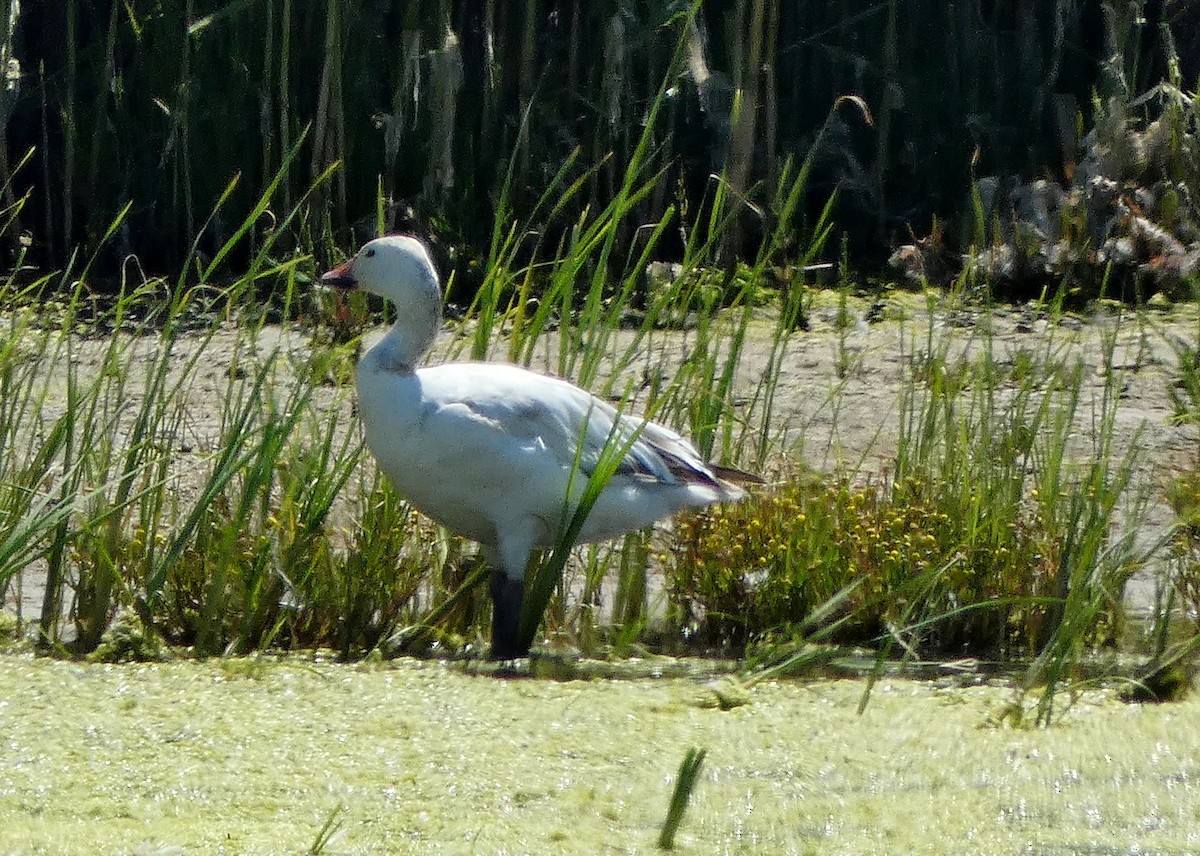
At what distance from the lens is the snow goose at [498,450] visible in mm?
3705

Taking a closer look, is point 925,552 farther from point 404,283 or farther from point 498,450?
point 404,283

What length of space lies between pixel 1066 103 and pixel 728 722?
6035 mm

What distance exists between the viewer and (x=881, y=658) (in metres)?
2.95

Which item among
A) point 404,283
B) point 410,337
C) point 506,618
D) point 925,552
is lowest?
point 506,618

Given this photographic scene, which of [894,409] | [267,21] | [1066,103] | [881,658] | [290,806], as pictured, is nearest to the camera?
[290,806]

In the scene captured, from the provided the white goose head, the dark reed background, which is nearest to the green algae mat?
the white goose head

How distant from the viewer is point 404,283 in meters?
3.96

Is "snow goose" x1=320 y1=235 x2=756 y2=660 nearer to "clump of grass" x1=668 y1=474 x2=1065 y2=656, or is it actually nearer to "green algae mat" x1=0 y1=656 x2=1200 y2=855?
"clump of grass" x1=668 y1=474 x2=1065 y2=656

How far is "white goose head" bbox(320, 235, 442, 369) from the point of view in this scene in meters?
3.92

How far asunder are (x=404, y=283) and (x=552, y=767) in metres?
1.49

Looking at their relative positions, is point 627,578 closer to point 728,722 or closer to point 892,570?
point 892,570

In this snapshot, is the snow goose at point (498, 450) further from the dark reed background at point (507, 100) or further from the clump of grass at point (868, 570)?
the dark reed background at point (507, 100)

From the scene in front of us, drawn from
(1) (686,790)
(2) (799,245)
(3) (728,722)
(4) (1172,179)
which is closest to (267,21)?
(2) (799,245)

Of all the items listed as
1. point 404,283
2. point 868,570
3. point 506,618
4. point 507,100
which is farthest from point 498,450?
point 507,100
